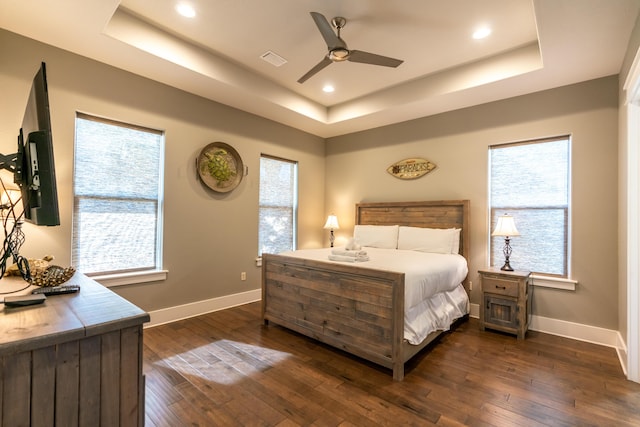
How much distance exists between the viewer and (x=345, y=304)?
8.78 feet

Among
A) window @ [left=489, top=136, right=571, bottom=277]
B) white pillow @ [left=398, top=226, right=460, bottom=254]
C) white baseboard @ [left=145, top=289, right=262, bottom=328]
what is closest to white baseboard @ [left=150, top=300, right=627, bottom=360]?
white baseboard @ [left=145, top=289, right=262, bottom=328]

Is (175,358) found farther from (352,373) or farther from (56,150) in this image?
(56,150)

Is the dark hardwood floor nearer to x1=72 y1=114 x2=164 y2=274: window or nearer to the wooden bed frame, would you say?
the wooden bed frame

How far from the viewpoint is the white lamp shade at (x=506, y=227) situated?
330 centimetres

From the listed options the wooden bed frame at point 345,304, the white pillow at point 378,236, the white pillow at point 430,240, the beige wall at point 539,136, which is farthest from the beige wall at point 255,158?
the wooden bed frame at point 345,304

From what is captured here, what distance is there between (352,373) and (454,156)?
309cm

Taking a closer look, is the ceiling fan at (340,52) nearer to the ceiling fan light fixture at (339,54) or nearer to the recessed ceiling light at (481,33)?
the ceiling fan light fixture at (339,54)

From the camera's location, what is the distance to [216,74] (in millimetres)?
3344

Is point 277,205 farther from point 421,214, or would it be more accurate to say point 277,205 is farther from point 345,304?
point 345,304

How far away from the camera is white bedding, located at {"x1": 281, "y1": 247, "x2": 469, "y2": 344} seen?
2447mm

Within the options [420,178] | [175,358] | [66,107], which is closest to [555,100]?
[420,178]

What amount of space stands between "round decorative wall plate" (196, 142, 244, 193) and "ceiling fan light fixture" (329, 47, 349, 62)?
2039 millimetres

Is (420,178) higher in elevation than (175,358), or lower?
higher

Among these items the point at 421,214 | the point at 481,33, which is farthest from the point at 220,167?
the point at 481,33
